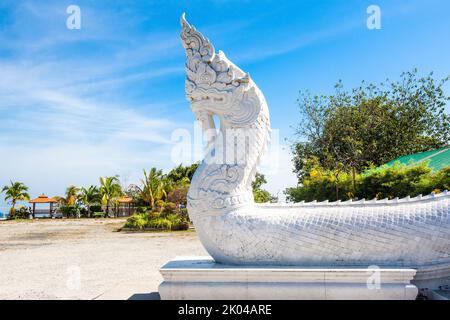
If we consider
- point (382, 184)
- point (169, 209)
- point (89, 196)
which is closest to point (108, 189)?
point (89, 196)

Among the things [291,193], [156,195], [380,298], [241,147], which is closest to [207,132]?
[241,147]

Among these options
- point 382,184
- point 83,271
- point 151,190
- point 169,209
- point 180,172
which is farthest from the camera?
point 180,172

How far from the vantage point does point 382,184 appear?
13336 millimetres

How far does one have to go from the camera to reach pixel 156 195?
26891 mm

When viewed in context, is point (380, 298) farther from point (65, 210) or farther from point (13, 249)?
point (65, 210)

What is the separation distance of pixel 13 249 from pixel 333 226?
10811mm

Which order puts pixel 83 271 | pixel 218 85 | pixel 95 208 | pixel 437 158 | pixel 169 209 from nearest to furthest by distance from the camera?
pixel 218 85
pixel 83 271
pixel 437 158
pixel 169 209
pixel 95 208

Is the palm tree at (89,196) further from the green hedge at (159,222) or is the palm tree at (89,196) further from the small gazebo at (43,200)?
the green hedge at (159,222)

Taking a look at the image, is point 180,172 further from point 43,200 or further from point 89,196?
point 43,200

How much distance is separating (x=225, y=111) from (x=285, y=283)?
1.87 m

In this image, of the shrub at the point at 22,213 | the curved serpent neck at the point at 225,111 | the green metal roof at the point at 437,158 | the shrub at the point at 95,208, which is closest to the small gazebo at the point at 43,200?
the shrub at the point at 22,213

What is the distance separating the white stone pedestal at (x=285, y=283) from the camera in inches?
134

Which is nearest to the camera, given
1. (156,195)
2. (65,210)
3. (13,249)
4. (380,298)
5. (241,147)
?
(380,298)

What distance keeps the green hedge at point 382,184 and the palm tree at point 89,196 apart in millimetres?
25027
